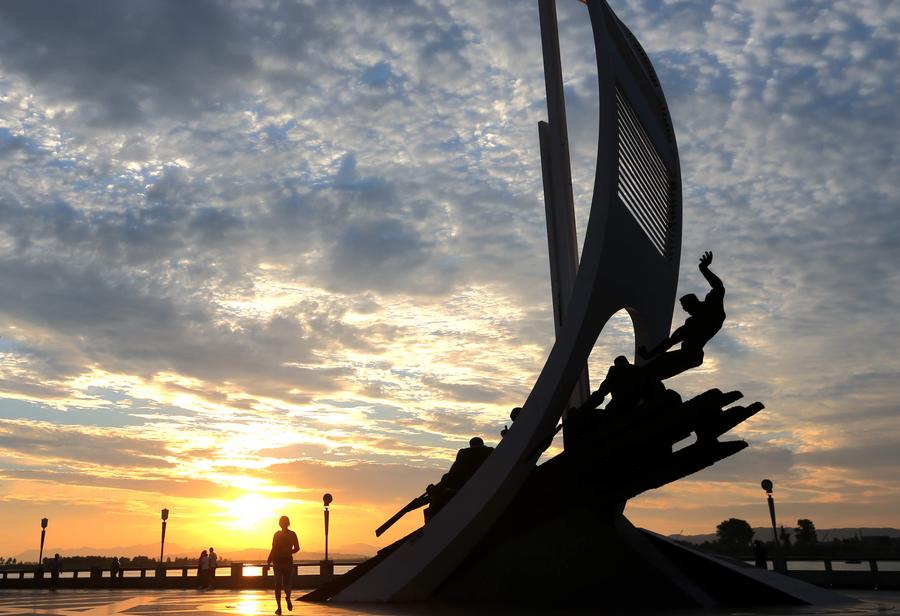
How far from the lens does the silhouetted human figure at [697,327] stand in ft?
40.0

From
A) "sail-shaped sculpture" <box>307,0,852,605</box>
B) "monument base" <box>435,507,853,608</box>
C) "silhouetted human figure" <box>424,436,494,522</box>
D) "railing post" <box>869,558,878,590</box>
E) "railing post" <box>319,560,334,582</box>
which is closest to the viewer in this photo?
"monument base" <box>435,507,853,608</box>

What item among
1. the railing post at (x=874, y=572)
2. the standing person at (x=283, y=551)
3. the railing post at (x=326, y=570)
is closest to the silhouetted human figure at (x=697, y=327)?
the standing person at (x=283, y=551)

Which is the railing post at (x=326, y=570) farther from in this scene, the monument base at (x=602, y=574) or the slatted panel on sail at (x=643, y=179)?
the slatted panel on sail at (x=643, y=179)

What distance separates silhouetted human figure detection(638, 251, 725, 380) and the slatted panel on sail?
1920 millimetres

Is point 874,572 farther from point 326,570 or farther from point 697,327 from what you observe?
point 326,570

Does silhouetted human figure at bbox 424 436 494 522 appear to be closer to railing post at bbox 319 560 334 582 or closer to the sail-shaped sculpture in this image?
the sail-shaped sculpture

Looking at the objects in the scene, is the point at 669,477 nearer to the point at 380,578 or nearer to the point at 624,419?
the point at 624,419

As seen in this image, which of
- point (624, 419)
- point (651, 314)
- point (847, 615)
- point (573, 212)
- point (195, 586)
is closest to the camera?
point (847, 615)

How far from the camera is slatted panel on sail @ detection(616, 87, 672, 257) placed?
13445mm

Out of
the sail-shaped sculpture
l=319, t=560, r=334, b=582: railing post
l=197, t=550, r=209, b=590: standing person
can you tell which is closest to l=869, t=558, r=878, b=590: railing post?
the sail-shaped sculpture

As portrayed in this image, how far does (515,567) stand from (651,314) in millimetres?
4908

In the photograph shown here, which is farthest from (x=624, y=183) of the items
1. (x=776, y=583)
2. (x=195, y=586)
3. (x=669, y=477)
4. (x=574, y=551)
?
(x=195, y=586)

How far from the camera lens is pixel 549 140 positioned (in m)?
17.6

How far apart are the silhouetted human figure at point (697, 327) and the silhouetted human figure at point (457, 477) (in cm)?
329
